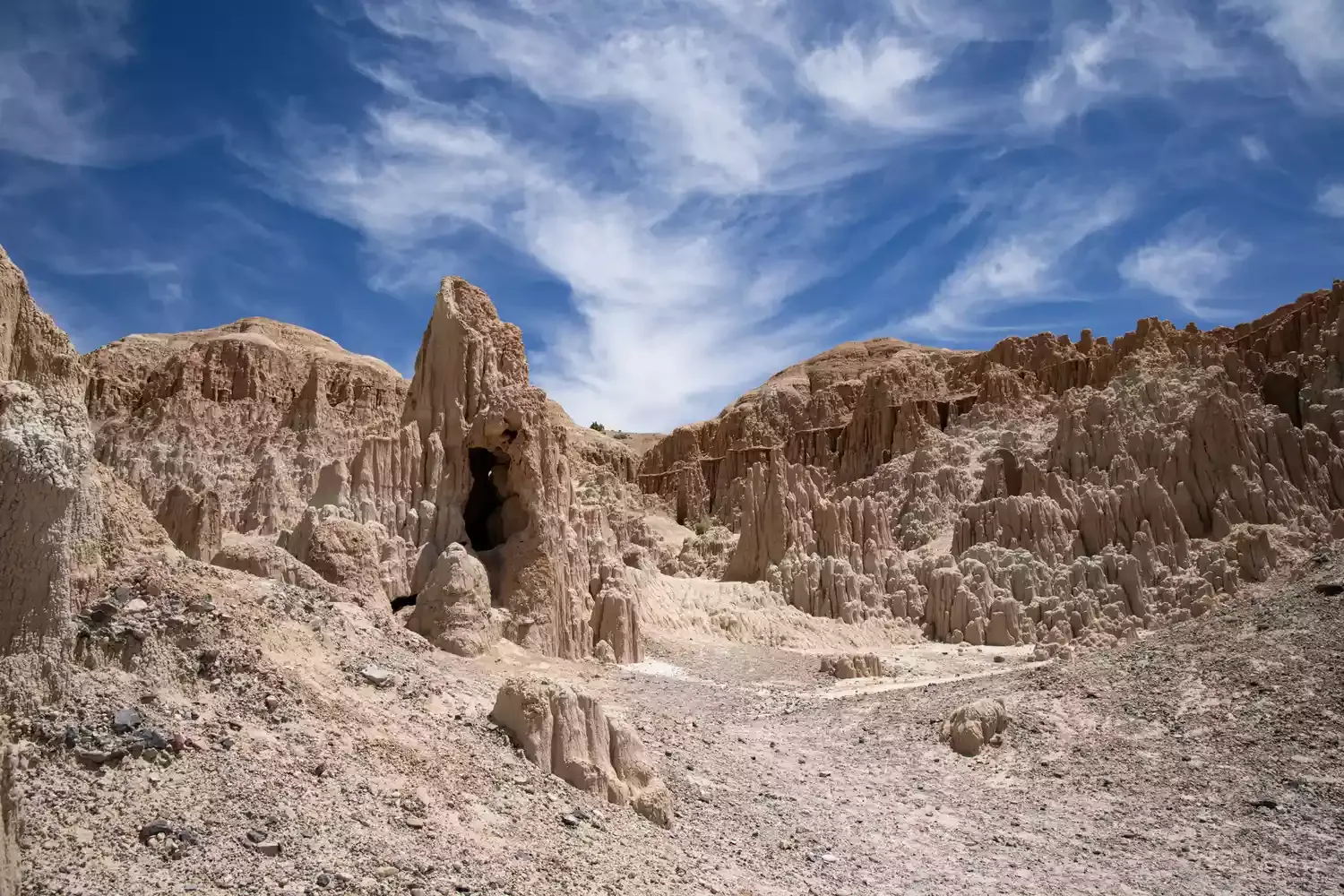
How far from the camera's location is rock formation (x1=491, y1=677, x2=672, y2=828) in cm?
905

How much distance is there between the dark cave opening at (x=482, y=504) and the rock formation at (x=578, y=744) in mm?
12956

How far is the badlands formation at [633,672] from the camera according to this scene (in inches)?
247

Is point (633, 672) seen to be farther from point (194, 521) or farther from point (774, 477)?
point (774, 477)

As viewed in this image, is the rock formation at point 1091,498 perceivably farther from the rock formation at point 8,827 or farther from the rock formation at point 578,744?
the rock formation at point 8,827

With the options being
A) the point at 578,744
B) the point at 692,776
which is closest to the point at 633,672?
the point at 692,776

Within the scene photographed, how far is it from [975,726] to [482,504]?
511 inches

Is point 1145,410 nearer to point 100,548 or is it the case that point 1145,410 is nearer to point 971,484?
point 971,484

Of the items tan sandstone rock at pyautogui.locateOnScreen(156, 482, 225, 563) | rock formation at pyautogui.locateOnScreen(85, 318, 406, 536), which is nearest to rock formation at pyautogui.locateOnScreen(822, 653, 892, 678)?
tan sandstone rock at pyautogui.locateOnScreen(156, 482, 225, 563)

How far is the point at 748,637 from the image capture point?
31.2 meters

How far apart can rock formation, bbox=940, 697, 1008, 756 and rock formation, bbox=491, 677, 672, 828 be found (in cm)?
701

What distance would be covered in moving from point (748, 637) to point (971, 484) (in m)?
24.1

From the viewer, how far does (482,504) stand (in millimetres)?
23328

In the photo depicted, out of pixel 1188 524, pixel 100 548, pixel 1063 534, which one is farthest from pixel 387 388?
pixel 100 548

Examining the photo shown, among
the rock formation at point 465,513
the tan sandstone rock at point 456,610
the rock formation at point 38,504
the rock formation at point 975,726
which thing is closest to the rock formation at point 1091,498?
the rock formation at point 975,726
